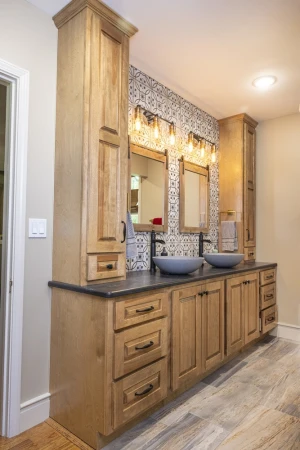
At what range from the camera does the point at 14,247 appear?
69.2 inches

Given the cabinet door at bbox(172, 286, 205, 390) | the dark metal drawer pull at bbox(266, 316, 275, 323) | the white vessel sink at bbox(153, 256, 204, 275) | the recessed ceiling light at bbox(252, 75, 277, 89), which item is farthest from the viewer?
the dark metal drawer pull at bbox(266, 316, 275, 323)

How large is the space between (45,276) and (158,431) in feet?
3.71

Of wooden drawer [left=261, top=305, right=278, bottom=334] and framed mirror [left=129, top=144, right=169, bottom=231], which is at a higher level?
framed mirror [left=129, top=144, right=169, bottom=231]

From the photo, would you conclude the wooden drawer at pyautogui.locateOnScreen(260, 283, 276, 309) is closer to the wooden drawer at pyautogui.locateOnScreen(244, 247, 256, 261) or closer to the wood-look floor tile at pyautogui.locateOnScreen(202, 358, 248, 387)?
the wooden drawer at pyautogui.locateOnScreen(244, 247, 256, 261)

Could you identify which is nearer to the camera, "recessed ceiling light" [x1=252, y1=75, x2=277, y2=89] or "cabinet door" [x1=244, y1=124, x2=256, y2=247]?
"recessed ceiling light" [x1=252, y1=75, x2=277, y2=89]

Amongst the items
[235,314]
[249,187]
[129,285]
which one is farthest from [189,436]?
[249,187]

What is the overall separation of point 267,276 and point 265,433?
176 centimetres

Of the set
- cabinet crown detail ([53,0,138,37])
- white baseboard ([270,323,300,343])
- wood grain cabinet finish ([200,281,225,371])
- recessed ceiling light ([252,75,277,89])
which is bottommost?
white baseboard ([270,323,300,343])

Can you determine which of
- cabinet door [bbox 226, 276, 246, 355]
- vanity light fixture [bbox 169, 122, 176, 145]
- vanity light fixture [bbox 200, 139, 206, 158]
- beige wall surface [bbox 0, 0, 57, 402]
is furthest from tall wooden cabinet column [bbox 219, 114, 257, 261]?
beige wall surface [bbox 0, 0, 57, 402]

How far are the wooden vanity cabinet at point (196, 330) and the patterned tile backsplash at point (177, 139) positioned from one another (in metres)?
0.61

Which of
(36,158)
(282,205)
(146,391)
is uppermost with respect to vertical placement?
(36,158)

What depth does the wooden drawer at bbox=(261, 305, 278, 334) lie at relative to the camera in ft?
10.3

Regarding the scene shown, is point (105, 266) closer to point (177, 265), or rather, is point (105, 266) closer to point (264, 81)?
point (177, 265)

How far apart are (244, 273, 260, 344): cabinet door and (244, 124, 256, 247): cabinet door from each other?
1.93ft
